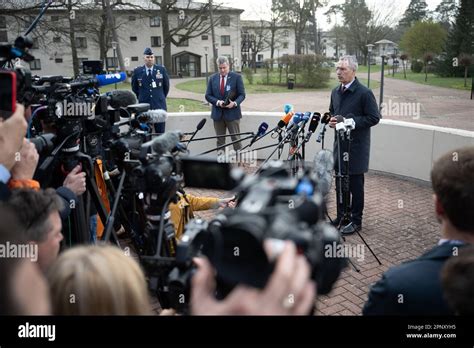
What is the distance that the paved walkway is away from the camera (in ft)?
51.7

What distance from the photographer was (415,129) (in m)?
7.43

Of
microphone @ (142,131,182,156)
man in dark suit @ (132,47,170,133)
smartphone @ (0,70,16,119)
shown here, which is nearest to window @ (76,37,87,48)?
man in dark suit @ (132,47,170,133)

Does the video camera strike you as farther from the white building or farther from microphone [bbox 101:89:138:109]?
the white building

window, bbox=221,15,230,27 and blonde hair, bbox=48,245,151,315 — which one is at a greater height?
window, bbox=221,15,230,27

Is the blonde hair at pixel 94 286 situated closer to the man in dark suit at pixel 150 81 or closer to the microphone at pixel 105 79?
the microphone at pixel 105 79

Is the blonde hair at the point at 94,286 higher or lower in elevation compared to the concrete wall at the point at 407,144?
higher

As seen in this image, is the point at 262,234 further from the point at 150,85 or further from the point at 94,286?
the point at 150,85

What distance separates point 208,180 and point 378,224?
14.7 ft

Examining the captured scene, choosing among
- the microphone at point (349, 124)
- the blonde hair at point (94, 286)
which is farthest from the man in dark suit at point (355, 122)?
the blonde hair at point (94, 286)

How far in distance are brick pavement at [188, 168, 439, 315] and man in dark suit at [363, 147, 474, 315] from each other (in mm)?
2138

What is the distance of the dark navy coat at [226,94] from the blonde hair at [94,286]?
7208mm

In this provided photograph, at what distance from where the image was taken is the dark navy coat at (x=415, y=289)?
5.23 feet

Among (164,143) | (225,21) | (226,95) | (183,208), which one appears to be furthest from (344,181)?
(225,21)

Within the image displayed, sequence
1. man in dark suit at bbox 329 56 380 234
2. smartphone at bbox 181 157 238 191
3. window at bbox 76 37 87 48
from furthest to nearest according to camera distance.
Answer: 1. window at bbox 76 37 87 48
2. man in dark suit at bbox 329 56 380 234
3. smartphone at bbox 181 157 238 191
